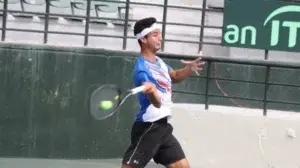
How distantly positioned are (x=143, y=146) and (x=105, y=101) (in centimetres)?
54

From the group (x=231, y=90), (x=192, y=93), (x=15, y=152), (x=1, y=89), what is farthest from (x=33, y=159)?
(x=231, y=90)

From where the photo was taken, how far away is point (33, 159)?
26.6 ft

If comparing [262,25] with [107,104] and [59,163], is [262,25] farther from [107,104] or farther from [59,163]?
[107,104]

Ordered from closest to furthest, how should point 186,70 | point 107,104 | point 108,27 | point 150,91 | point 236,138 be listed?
point 150,91, point 107,104, point 186,70, point 236,138, point 108,27

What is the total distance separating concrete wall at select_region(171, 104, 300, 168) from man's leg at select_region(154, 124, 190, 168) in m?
2.18

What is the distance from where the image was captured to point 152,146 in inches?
215

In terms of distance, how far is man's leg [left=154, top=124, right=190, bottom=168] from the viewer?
18.0ft

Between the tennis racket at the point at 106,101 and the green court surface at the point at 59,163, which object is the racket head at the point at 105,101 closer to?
the tennis racket at the point at 106,101

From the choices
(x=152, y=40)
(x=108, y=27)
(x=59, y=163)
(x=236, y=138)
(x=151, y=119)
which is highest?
(x=108, y=27)

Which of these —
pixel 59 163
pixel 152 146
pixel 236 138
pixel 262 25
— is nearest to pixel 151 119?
pixel 152 146

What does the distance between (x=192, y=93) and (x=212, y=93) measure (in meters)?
0.66

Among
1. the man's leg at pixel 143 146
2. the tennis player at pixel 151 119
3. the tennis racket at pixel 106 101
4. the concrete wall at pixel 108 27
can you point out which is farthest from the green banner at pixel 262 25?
the tennis racket at pixel 106 101

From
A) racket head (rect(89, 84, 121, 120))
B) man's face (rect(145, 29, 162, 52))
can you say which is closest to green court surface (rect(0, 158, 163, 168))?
man's face (rect(145, 29, 162, 52))

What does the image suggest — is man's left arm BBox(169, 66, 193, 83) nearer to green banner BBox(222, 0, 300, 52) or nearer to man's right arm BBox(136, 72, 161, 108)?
man's right arm BBox(136, 72, 161, 108)
